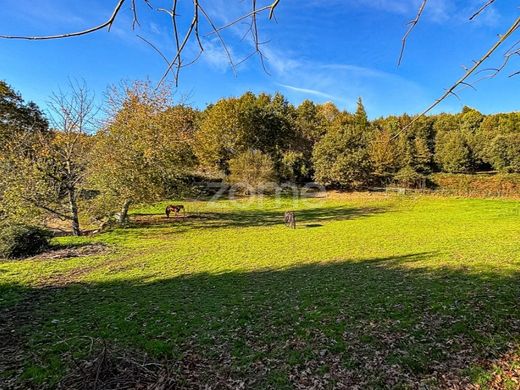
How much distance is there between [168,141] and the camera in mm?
17156

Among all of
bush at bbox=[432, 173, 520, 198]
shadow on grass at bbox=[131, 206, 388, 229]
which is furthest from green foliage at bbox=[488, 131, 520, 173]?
shadow on grass at bbox=[131, 206, 388, 229]

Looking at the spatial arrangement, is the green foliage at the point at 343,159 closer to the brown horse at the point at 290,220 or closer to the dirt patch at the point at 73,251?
the brown horse at the point at 290,220

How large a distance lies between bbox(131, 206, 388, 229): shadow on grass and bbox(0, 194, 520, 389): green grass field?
5249mm

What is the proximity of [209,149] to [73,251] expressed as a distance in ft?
85.8

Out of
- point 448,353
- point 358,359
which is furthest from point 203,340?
point 448,353

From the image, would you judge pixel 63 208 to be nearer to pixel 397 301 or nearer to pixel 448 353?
pixel 397 301

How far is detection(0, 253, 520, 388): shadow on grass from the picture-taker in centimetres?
385

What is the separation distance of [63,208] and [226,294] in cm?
1176

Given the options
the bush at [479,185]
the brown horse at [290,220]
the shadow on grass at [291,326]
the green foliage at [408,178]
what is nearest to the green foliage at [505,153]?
the bush at [479,185]

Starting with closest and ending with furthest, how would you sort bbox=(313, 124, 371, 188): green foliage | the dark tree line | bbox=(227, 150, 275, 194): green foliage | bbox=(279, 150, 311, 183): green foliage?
bbox=(227, 150, 275, 194): green foliage < bbox=(313, 124, 371, 188): green foliage < the dark tree line < bbox=(279, 150, 311, 183): green foliage

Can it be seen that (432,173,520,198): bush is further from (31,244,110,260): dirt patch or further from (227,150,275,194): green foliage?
(31,244,110,260): dirt patch

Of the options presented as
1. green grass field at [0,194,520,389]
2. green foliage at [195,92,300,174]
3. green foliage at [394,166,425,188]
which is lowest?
green grass field at [0,194,520,389]

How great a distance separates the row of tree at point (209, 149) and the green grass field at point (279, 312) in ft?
9.99

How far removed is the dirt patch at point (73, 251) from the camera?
10.7 meters
